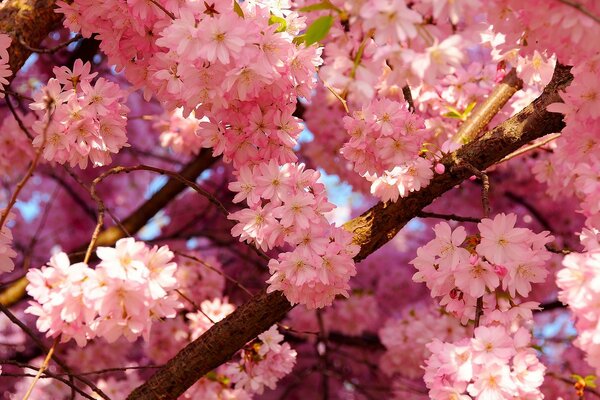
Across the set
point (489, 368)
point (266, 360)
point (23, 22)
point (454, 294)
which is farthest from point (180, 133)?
point (489, 368)

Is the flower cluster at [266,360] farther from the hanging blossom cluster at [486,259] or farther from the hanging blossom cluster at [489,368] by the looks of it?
the hanging blossom cluster at [489,368]

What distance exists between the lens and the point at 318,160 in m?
3.74

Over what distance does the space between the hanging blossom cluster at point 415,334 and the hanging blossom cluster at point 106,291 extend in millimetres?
2226

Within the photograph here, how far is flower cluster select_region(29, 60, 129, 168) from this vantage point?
1.94m

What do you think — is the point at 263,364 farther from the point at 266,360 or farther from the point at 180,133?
the point at 180,133

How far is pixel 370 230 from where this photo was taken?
210cm

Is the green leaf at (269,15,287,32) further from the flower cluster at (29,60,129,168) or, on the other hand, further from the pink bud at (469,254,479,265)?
the pink bud at (469,254,479,265)

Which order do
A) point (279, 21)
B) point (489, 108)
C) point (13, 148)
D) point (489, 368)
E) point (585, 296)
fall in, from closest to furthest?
point (585, 296), point (489, 368), point (279, 21), point (489, 108), point (13, 148)

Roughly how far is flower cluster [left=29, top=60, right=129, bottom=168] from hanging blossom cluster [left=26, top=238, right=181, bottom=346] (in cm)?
55

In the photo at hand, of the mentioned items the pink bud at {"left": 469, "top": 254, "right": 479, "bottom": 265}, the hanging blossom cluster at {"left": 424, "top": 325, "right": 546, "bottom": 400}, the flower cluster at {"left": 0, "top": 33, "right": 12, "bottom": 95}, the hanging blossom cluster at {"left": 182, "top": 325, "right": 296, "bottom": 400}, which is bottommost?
the hanging blossom cluster at {"left": 182, "top": 325, "right": 296, "bottom": 400}

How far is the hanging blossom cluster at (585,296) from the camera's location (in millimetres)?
1355

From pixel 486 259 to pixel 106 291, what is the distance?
0.83 meters


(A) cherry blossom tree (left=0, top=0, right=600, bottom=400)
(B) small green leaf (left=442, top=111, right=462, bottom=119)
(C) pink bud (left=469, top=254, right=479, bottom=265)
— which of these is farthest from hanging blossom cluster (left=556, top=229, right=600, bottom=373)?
(B) small green leaf (left=442, top=111, right=462, bottom=119)

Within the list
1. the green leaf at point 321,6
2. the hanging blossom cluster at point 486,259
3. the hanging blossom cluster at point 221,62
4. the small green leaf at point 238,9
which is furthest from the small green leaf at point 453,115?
the green leaf at point 321,6
